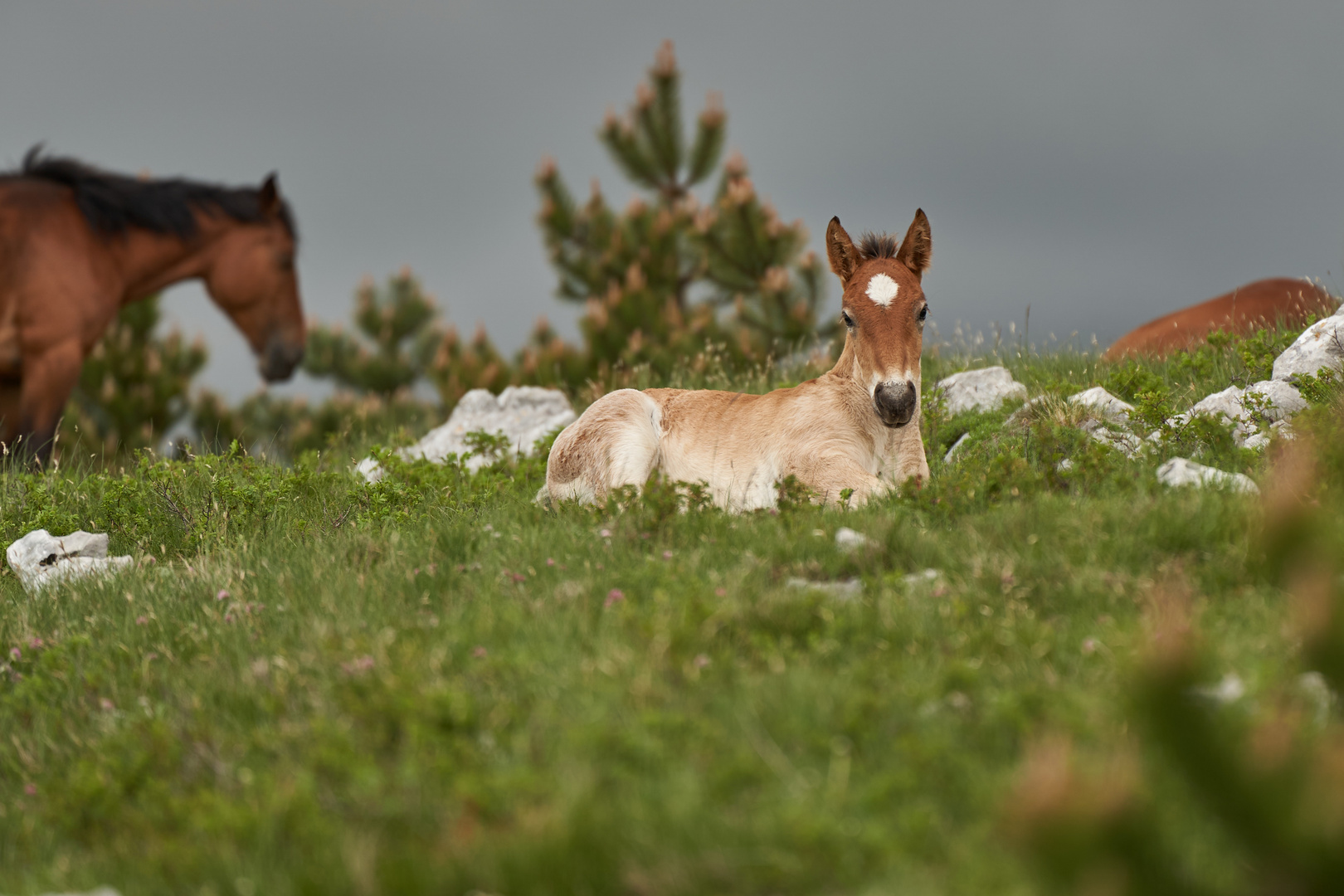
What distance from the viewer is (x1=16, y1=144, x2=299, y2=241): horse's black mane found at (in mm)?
13195

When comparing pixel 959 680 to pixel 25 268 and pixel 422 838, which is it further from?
pixel 25 268

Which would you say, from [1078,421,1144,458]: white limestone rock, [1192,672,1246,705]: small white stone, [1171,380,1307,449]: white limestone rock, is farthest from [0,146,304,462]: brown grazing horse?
[1192,672,1246,705]: small white stone

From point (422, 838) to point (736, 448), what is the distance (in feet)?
18.8

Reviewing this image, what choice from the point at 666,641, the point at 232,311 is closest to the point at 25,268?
the point at 232,311

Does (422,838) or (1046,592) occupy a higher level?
(1046,592)

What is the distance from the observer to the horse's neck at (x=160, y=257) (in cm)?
1333

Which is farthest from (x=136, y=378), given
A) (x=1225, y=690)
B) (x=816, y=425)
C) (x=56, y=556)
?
(x=1225, y=690)

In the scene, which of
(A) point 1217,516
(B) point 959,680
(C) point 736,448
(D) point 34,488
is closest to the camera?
(B) point 959,680

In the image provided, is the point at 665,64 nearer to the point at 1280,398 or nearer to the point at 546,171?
the point at 546,171

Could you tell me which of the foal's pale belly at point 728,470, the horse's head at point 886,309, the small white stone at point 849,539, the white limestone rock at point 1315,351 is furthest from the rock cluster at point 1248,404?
Result: the small white stone at point 849,539

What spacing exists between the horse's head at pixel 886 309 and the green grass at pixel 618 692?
86cm

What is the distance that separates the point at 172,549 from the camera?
8.59m

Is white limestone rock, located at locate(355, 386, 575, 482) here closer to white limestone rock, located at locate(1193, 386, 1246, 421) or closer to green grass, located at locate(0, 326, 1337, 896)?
green grass, located at locate(0, 326, 1337, 896)

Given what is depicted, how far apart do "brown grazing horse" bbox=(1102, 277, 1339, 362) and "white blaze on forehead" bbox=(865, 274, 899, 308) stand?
635 cm
